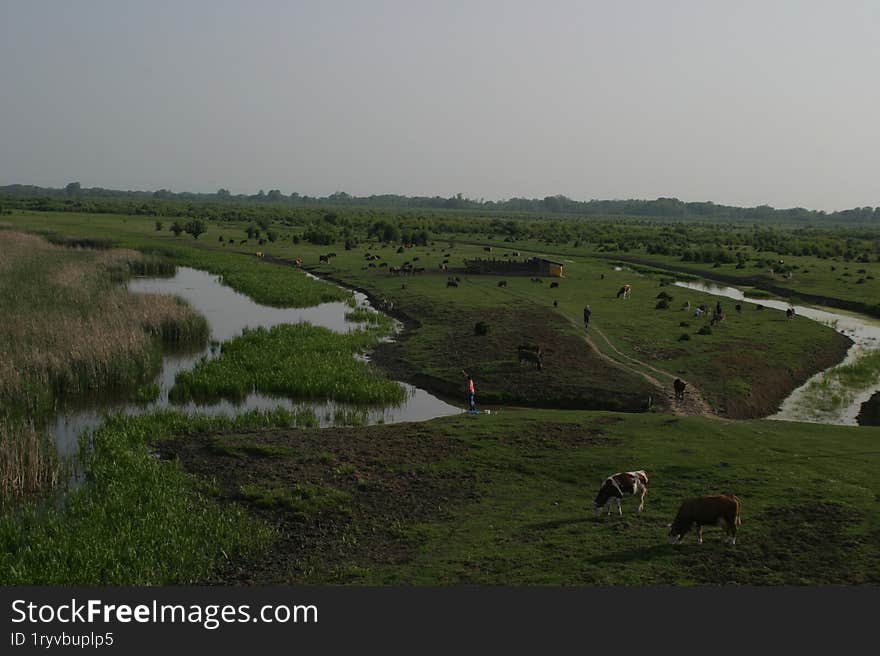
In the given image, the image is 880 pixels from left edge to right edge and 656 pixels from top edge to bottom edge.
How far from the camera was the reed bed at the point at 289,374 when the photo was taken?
32.3 m

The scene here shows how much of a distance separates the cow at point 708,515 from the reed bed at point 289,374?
18.2 m

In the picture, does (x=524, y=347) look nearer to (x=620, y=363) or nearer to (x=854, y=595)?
(x=620, y=363)

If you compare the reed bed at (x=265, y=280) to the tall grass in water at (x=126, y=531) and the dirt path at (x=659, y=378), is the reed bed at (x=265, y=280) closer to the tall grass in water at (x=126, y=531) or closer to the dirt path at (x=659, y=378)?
the dirt path at (x=659, y=378)

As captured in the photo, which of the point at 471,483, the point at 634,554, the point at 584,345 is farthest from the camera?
the point at 584,345

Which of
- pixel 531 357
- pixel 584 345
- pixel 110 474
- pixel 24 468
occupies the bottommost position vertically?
pixel 110 474

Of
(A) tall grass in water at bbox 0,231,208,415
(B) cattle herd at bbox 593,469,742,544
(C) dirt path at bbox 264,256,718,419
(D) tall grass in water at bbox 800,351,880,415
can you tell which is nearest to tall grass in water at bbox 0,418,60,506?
(A) tall grass in water at bbox 0,231,208,415

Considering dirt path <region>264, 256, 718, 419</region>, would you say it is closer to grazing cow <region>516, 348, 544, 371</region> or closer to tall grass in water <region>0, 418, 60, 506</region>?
grazing cow <region>516, 348, 544, 371</region>

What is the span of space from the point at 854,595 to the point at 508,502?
29.6ft

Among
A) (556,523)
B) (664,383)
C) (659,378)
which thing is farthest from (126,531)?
(659,378)

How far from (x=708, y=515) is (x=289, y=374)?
2295 centimetres

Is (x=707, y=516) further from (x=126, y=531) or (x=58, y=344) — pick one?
(x=58, y=344)

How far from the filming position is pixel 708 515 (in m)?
15.5

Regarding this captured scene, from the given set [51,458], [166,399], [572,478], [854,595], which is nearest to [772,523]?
[854,595]

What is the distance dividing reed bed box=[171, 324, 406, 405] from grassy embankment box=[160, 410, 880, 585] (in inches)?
242
